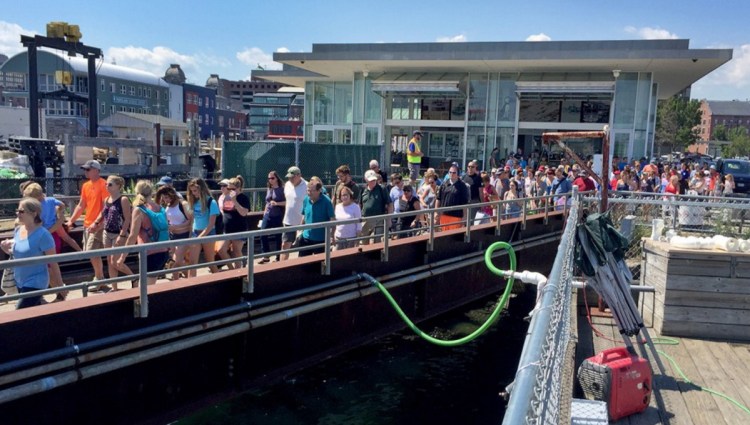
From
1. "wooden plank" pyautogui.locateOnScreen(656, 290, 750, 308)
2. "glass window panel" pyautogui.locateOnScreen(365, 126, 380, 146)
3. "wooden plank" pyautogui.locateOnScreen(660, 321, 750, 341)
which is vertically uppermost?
"glass window panel" pyautogui.locateOnScreen(365, 126, 380, 146)

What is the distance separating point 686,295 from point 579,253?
247 centimetres

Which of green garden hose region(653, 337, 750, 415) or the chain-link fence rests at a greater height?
the chain-link fence

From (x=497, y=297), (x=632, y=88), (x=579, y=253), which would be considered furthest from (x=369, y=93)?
(x=579, y=253)

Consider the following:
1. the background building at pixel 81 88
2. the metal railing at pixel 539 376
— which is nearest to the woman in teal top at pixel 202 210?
the metal railing at pixel 539 376

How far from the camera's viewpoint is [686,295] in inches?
322

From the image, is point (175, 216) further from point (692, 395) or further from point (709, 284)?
point (709, 284)

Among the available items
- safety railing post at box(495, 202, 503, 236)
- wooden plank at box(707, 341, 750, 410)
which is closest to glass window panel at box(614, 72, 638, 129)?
safety railing post at box(495, 202, 503, 236)

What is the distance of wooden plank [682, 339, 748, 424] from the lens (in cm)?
611

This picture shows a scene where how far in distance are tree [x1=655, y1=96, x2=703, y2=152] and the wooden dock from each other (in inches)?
3341

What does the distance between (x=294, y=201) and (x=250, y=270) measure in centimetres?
323

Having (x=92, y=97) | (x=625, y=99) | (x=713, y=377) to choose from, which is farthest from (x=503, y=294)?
(x=92, y=97)

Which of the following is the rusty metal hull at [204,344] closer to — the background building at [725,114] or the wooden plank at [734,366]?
the wooden plank at [734,366]

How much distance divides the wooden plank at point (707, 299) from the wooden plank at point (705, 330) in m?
0.25

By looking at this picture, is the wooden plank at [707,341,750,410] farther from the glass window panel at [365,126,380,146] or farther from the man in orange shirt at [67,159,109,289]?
the glass window panel at [365,126,380,146]
